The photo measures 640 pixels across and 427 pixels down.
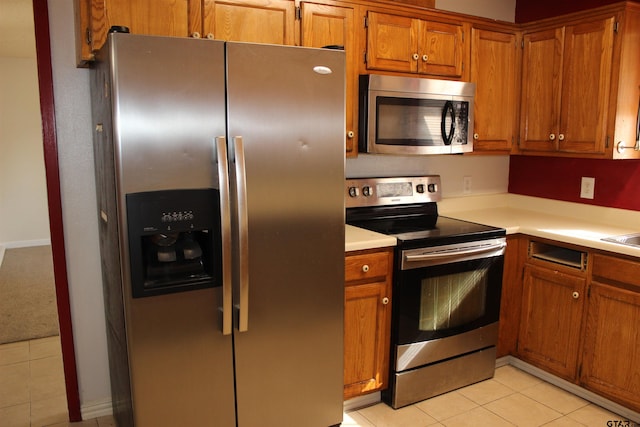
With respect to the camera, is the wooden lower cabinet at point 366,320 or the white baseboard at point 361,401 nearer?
the wooden lower cabinet at point 366,320

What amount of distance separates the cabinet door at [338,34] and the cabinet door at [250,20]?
0.28ft

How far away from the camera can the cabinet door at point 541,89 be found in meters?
2.97

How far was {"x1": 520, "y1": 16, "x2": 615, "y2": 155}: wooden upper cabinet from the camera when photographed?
108 inches

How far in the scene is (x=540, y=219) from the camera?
3.14 metres

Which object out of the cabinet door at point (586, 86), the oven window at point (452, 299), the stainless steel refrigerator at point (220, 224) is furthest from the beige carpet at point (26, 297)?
the cabinet door at point (586, 86)

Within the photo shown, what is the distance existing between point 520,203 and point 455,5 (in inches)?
56.2

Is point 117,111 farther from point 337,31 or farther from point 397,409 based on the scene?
point 397,409

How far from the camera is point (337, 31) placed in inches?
99.3

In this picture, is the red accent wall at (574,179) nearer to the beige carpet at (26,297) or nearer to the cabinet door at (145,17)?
the cabinet door at (145,17)

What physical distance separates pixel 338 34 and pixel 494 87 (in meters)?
1.13

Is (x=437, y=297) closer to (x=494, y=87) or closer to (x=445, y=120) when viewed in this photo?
(x=445, y=120)

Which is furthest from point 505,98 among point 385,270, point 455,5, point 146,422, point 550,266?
point 146,422

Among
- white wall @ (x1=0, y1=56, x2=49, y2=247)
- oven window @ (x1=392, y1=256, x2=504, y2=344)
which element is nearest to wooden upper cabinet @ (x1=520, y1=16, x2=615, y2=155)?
oven window @ (x1=392, y1=256, x2=504, y2=344)

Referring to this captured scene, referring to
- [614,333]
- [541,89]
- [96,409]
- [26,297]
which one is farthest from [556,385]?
[26,297]
